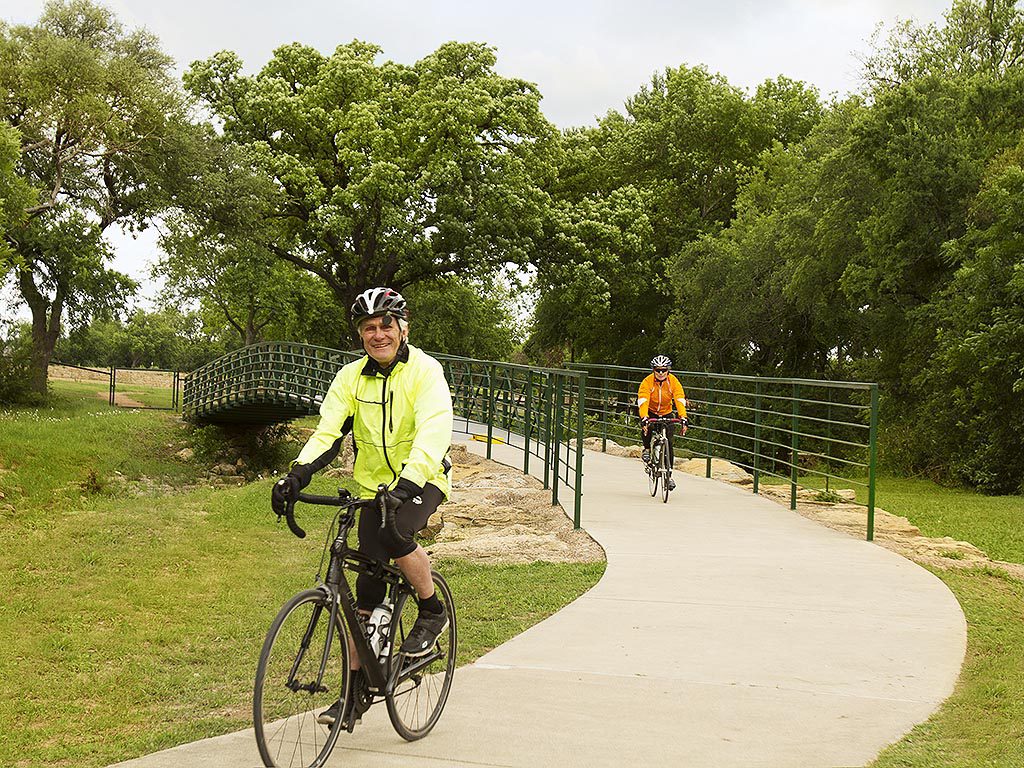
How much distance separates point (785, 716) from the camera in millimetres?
5488

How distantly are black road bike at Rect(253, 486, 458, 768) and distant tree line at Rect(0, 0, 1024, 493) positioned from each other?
1872 cm

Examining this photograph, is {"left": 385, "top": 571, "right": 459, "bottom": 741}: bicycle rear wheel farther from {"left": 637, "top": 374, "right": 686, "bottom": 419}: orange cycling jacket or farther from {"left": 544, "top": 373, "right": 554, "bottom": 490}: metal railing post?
{"left": 637, "top": 374, "right": 686, "bottom": 419}: orange cycling jacket

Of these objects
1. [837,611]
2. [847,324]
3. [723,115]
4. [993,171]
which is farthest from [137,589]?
[723,115]

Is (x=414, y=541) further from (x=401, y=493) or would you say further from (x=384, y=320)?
(x=384, y=320)

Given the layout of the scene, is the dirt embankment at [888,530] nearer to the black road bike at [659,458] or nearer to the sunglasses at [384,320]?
the black road bike at [659,458]

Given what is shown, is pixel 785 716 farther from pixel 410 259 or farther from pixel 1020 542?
pixel 410 259

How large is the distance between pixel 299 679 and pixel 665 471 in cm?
961

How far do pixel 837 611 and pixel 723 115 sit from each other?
36438 millimetres

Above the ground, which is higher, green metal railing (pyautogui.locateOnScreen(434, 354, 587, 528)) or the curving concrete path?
green metal railing (pyautogui.locateOnScreen(434, 354, 587, 528))

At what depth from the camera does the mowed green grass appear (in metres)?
5.66

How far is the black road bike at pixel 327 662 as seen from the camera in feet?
13.6

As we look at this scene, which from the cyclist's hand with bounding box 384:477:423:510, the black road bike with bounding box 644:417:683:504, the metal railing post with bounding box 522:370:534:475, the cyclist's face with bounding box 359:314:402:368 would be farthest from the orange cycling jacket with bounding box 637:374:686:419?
the cyclist's hand with bounding box 384:477:423:510

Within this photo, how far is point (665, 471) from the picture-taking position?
1353 centimetres

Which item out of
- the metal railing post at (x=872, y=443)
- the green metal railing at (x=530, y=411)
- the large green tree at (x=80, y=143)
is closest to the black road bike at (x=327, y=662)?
the green metal railing at (x=530, y=411)
